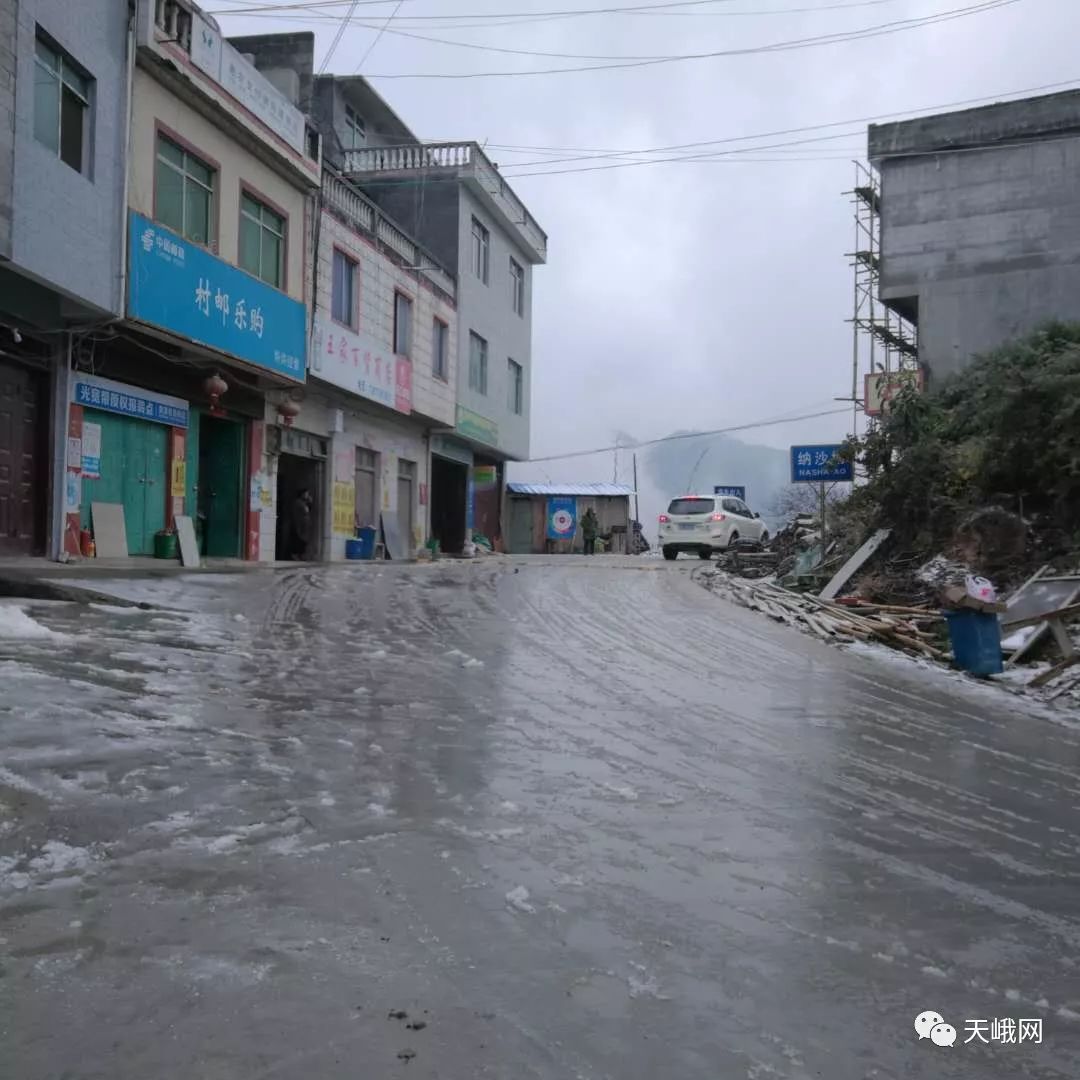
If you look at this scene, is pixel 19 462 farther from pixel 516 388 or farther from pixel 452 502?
pixel 516 388

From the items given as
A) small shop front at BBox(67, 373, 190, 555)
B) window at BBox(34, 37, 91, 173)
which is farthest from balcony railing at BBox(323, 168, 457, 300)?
window at BBox(34, 37, 91, 173)

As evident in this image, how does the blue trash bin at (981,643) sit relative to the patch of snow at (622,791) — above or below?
above

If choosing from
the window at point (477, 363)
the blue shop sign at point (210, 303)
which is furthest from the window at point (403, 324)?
the blue shop sign at point (210, 303)

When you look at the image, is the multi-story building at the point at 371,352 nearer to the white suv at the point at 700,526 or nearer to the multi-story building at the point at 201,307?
the multi-story building at the point at 201,307

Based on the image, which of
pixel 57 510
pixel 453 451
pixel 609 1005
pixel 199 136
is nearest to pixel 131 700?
pixel 609 1005

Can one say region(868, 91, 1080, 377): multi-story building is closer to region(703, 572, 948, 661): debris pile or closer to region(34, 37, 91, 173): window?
region(703, 572, 948, 661): debris pile

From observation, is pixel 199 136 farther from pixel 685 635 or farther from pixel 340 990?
pixel 340 990

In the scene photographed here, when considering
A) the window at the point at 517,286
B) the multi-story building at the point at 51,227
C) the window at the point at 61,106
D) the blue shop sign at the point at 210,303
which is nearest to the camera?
the multi-story building at the point at 51,227

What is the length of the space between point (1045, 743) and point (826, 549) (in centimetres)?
1073

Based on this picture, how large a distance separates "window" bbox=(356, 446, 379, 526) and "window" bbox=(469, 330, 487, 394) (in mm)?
5807

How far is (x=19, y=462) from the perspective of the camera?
43.8 ft

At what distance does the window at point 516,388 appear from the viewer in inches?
1282

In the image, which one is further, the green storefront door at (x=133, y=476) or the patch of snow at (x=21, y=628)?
A: the green storefront door at (x=133, y=476)

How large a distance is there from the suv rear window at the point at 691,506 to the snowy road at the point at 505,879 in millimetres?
17928
